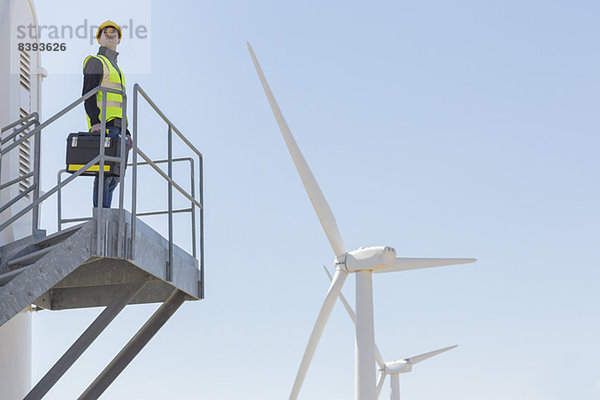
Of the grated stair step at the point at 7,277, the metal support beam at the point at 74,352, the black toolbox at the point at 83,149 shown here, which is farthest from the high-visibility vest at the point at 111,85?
the grated stair step at the point at 7,277

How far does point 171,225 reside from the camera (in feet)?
35.0

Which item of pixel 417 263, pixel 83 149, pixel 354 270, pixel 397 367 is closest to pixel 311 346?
pixel 354 270

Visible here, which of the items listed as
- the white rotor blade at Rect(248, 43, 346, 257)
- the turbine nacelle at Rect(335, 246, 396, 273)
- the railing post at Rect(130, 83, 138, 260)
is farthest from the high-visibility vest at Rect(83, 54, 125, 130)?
the turbine nacelle at Rect(335, 246, 396, 273)

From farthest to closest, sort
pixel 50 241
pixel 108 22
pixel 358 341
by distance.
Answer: pixel 358 341, pixel 108 22, pixel 50 241

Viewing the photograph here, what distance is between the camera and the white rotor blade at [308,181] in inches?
940

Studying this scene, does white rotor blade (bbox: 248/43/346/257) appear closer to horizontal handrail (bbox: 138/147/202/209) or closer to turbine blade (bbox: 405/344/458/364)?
horizontal handrail (bbox: 138/147/202/209)

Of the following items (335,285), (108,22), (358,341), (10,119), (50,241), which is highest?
(108,22)

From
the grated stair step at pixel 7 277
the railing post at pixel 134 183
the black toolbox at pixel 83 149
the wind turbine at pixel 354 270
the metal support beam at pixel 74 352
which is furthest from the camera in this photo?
the wind turbine at pixel 354 270

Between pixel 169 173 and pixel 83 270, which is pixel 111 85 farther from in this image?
pixel 83 270

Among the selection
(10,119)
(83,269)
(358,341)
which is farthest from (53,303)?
(358,341)

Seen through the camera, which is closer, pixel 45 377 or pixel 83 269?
pixel 45 377

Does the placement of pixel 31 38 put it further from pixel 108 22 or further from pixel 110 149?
pixel 110 149

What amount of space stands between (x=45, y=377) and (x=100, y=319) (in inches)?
37.0

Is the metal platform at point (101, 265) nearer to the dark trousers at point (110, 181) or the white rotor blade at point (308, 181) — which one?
the dark trousers at point (110, 181)
